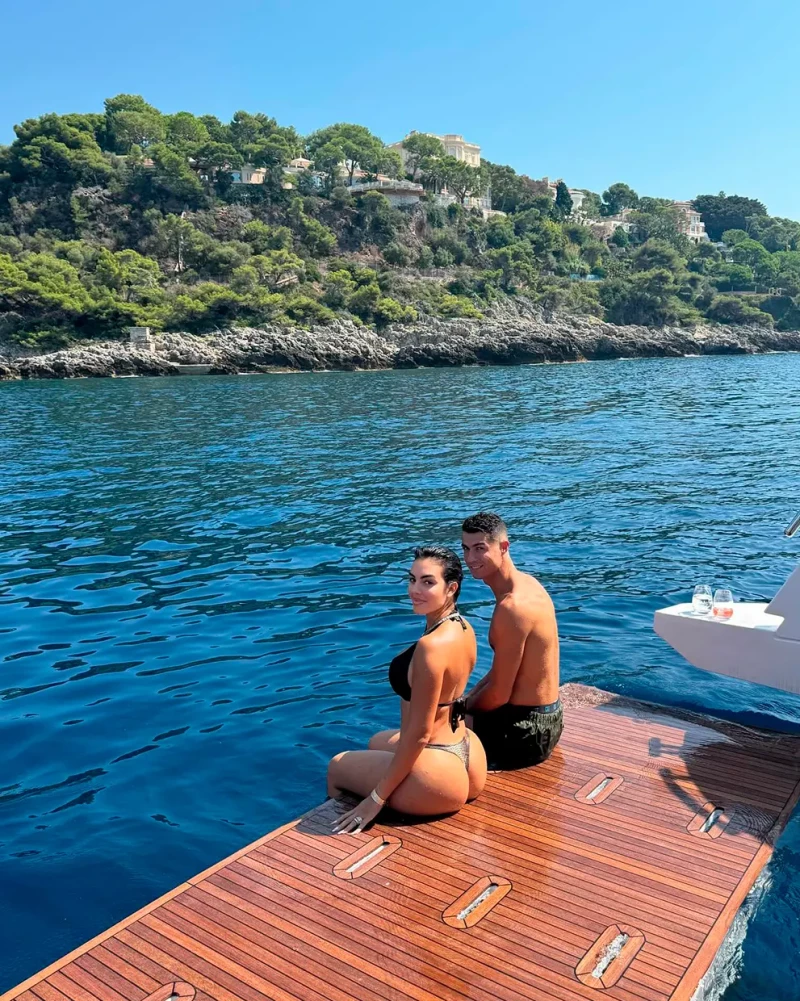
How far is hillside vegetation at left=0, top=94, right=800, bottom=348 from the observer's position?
74375 mm

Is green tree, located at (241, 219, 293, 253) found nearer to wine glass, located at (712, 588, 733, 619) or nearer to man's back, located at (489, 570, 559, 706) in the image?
wine glass, located at (712, 588, 733, 619)

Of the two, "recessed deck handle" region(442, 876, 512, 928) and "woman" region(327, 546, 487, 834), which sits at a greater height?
"woman" region(327, 546, 487, 834)

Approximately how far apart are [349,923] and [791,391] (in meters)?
48.5

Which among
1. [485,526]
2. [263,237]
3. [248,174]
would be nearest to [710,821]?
[485,526]

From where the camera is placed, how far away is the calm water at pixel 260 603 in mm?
5699

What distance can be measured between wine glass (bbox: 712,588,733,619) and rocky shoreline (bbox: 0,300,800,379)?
60823 millimetres

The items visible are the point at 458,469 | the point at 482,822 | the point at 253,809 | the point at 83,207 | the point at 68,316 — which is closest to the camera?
the point at 482,822

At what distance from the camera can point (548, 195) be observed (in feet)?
463

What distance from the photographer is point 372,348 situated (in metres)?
71.6

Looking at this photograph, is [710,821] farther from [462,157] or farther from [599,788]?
[462,157]

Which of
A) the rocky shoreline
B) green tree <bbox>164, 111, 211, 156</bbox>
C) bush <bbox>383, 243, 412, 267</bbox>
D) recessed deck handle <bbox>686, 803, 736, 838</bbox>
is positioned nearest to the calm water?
recessed deck handle <bbox>686, 803, 736, 838</bbox>

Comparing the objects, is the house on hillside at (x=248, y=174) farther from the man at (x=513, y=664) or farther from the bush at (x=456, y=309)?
the man at (x=513, y=664)

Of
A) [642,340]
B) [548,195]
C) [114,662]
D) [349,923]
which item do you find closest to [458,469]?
[114,662]

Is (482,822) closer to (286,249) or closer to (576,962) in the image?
(576,962)
